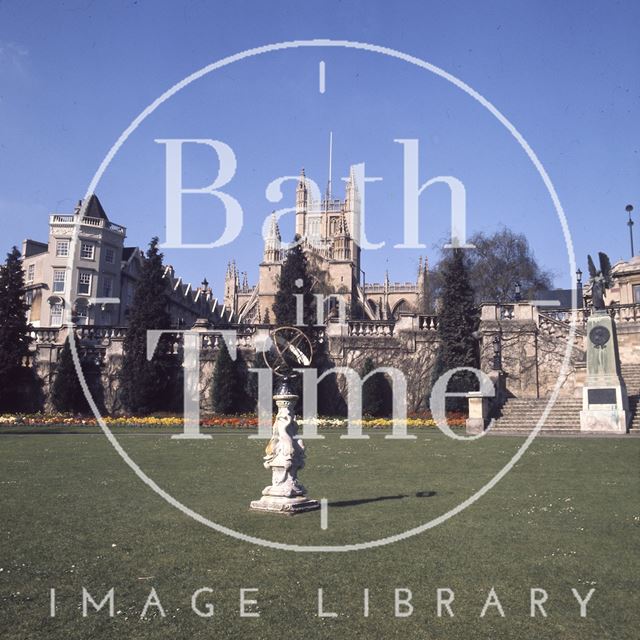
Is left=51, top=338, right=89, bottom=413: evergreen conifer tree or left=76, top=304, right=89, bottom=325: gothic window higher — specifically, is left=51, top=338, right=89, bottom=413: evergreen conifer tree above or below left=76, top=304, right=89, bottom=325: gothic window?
below

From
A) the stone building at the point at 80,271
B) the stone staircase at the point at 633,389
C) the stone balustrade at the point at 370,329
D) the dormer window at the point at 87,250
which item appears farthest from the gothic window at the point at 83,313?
the stone staircase at the point at 633,389

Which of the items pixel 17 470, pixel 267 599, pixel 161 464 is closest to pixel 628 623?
pixel 267 599

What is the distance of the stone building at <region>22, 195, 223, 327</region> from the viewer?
58.2m

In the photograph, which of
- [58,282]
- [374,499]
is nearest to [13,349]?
[58,282]

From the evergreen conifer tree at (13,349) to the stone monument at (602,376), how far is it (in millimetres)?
27610

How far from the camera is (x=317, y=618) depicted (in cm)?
595

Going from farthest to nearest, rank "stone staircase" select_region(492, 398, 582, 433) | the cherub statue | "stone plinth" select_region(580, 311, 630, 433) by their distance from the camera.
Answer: "stone staircase" select_region(492, 398, 582, 433)
"stone plinth" select_region(580, 311, 630, 433)
the cherub statue

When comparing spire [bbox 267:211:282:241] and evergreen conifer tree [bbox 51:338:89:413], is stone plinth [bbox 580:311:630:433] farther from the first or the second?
spire [bbox 267:211:282:241]

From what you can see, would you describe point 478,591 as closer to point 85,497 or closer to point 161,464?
point 85,497

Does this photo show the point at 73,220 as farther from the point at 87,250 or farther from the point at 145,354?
the point at 145,354

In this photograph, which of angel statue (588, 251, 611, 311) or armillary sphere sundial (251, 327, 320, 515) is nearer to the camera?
armillary sphere sundial (251, 327, 320, 515)

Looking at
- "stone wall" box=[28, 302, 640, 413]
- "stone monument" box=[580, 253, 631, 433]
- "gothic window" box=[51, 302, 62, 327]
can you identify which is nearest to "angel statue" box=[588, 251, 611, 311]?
"stone monument" box=[580, 253, 631, 433]

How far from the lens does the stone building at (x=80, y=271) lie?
58.2 meters

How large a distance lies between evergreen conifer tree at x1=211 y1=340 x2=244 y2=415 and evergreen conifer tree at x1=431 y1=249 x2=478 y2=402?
963cm
